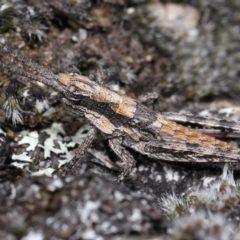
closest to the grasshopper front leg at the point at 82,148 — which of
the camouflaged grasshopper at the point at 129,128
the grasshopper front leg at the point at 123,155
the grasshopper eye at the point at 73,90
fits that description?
the camouflaged grasshopper at the point at 129,128

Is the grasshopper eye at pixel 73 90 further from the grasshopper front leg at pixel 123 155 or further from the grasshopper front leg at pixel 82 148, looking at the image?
A: the grasshopper front leg at pixel 123 155

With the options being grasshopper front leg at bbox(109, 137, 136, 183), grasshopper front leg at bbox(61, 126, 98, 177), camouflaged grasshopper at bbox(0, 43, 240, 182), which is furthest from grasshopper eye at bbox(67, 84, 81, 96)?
grasshopper front leg at bbox(109, 137, 136, 183)

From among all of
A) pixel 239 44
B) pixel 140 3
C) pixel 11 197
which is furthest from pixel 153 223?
pixel 239 44

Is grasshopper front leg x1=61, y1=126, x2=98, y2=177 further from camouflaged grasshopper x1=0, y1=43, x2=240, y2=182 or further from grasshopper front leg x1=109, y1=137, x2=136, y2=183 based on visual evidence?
grasshopper front leg x1=109, y1=137, x2=136, y2=183

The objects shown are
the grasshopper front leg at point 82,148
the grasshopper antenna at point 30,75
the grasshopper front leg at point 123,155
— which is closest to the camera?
the grasshopper antenna at point 30,75

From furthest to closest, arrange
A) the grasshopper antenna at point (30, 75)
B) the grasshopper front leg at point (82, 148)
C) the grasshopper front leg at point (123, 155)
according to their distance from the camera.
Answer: the grasshopper front leg at point (123, 155) < the grasshopper front leg at point (82, 148) < the grasshopper antenna at point (30, 75)

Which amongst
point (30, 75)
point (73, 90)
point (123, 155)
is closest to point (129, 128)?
point (123, 155)

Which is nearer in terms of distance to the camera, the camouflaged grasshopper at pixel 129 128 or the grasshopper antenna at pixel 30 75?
the grasshopper antenna at pixel 30 75
